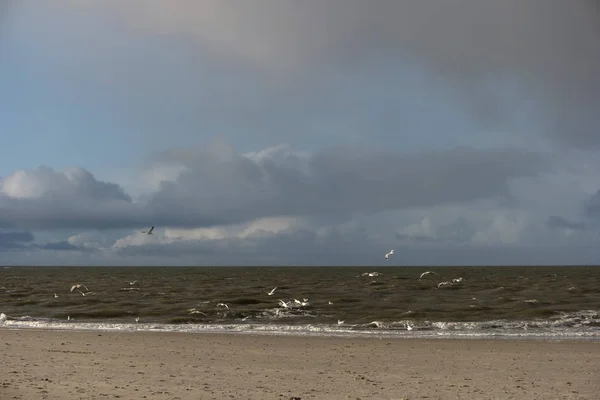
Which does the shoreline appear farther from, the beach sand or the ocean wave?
the beach sand

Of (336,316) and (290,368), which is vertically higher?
(290,368)

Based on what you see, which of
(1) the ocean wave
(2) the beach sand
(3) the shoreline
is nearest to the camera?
(2) the beach sand

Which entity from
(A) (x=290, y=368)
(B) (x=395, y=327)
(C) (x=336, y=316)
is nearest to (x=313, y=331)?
(B) (x=395, y=327)

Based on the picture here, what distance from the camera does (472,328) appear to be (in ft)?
89.9

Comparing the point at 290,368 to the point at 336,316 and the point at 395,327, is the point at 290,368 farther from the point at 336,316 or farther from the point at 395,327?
the point at 336,316

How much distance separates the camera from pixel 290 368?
54.0 feet

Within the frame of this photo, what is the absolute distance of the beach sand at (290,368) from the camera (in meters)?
13.0

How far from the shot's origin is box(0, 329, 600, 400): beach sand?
13031mm

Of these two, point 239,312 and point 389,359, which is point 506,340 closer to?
point 389,359

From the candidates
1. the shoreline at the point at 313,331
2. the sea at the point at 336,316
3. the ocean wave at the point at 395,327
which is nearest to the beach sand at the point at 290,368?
the shoreline at the point at 313,331

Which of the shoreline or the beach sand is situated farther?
the shoreline

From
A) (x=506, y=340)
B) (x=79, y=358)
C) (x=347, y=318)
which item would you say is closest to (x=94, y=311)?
(x=347, y=318)

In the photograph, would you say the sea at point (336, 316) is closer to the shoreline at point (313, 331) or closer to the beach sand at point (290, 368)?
the shoreline at point (313, 331)

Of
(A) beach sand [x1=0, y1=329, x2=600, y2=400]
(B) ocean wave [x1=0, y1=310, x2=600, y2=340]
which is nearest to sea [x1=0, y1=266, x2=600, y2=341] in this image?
(B) ocean wave [x1=0, y1=310, x2=600, y2=340]
